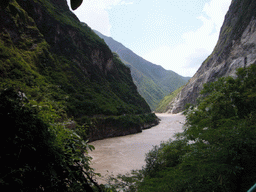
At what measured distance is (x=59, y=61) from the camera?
3039 cm

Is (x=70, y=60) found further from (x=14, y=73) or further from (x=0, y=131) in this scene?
(x=0, y=131)

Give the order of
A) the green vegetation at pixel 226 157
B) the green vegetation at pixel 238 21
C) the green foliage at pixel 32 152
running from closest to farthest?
the green foliage at pixel 32 152 → the green vegetation at pixel 226 157 → the green vegetation at pixel 238 21

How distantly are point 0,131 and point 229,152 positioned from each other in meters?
4.25

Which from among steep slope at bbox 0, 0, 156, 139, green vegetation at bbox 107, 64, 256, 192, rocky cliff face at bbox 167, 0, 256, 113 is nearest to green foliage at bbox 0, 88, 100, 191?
green vegetation at bbox 107, 64, 256, 192

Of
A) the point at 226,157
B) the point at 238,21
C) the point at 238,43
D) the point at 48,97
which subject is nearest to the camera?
the point at 226,157

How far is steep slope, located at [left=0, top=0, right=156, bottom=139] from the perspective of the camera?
18252 millimetres

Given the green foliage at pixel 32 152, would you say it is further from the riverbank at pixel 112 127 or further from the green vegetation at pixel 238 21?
the green vegetation at pixel 238 21

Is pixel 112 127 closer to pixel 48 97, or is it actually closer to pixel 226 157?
pixel 48 97

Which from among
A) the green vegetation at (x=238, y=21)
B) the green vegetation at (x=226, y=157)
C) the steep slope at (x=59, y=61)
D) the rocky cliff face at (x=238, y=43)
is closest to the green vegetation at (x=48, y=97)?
the steep slope at (x=59, y=61)

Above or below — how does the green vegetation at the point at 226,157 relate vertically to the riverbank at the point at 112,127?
above

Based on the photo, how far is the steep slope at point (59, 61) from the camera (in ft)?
59.9

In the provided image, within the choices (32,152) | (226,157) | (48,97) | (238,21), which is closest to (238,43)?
(238,21)

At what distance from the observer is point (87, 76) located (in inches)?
1426

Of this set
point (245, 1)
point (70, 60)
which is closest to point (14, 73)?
point (70, 60)
